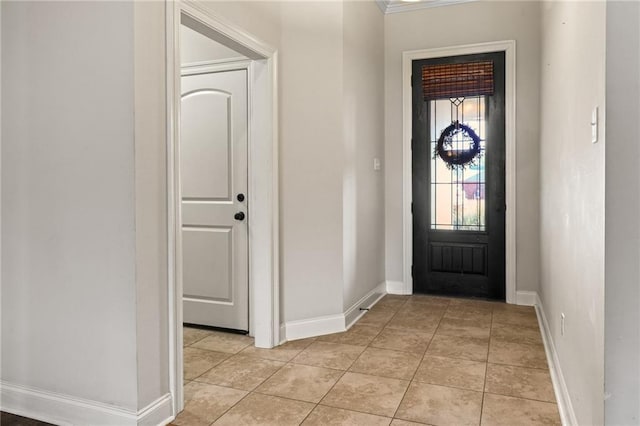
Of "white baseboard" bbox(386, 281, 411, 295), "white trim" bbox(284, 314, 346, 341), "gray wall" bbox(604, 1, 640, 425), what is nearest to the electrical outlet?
"gray wall" bbox(604, 1, 640, 425)

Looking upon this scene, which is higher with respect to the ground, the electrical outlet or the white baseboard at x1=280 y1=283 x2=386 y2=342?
the electrical outlet

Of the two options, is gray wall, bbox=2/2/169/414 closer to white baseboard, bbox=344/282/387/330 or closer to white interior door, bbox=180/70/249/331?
white interior door, bbox=180/70/249/331

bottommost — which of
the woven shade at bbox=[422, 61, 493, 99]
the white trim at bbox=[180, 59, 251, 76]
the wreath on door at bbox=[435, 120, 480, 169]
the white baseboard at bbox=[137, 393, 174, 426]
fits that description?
the white baseboard at bbox=[137, 393, 174, 426]

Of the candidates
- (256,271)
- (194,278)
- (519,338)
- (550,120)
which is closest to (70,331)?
(256,271)

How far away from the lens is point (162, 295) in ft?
7.07

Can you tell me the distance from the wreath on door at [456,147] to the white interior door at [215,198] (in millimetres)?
2110

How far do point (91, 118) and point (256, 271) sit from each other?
1.48m

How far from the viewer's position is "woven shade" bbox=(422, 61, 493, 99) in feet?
14.4

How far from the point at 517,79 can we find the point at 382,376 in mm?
3103

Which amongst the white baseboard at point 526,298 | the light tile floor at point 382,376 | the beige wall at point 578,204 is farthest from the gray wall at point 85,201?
the white baseboard at point 526,298

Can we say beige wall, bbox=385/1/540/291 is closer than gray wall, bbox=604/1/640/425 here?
No

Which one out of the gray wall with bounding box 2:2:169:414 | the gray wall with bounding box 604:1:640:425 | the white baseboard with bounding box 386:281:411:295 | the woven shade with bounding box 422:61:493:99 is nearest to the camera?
the gray wall with bounding box 604:1:640:425

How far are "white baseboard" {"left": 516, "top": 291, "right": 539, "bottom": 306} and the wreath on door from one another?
4.31ft

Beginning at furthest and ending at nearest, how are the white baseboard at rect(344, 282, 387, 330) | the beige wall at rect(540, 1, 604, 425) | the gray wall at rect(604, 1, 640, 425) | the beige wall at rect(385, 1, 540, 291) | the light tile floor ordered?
the beige wall at rect(385, 1, 540, 291), the white baseboard at rect(344, 282, 387, 330), the light tile floor, the beige wall at rect(540, 1, 604, 425), the gray wall at rect(604, 1, 640, 425)
